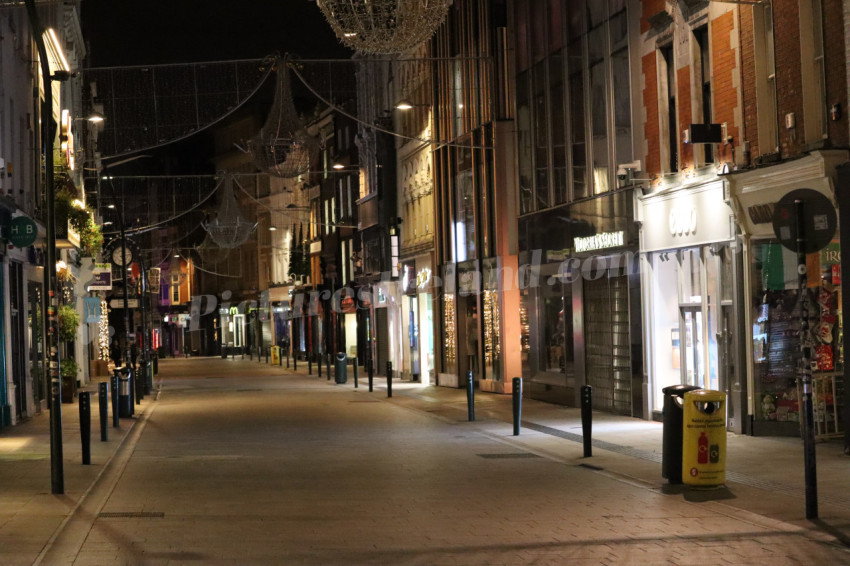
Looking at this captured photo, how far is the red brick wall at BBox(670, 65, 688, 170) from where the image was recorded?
22.1 m

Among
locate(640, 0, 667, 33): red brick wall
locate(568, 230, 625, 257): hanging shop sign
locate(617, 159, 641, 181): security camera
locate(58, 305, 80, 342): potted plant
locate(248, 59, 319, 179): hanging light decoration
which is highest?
locate(640, 0, 667, 33): red brick wall

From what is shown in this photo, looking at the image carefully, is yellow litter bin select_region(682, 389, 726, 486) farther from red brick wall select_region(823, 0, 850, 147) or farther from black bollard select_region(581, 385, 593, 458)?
red brick wall select_region(823, 0, 850, 147)

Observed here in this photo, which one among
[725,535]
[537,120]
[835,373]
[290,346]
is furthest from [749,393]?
[290,346]

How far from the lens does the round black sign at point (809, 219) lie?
461 inches

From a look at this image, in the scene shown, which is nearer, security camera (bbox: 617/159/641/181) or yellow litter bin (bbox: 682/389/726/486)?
yellow litter bin (bbox: 682/389/726/486)

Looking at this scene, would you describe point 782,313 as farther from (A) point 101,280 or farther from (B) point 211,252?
(B) point 211,252

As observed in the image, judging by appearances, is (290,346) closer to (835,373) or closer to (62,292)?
(62,292)

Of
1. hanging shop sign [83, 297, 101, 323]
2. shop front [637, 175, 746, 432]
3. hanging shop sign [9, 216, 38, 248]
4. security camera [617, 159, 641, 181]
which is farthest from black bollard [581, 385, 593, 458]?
hanging shop sign [83, 297, 101, 323]

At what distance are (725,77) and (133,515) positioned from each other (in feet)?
41.8

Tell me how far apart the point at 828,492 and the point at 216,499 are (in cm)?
691

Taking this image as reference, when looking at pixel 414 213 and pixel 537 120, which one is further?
pixel 414 213

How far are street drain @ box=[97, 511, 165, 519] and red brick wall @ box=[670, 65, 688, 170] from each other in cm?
1249

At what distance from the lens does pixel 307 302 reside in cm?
7675

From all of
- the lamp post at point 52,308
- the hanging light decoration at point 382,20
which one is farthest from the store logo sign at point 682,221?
the lamp post at point 52,308
